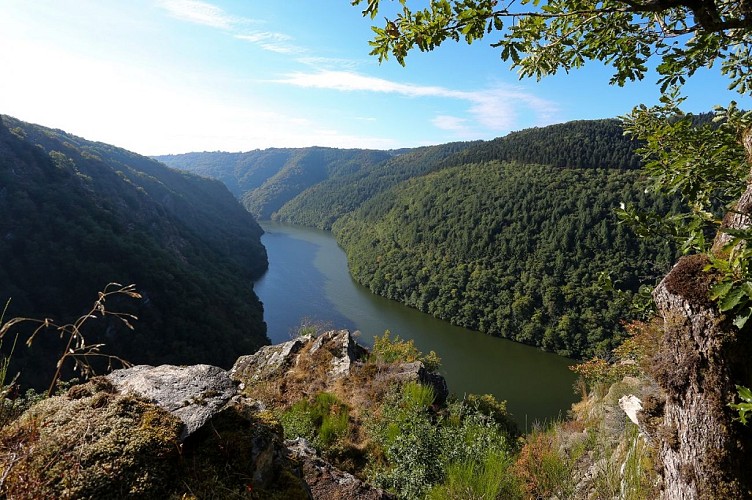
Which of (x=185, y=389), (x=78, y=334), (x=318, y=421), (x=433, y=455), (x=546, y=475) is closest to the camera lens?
(x=78, y=334)

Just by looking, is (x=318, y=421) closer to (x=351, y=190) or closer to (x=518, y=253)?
(x=518, y=253)

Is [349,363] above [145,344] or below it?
above

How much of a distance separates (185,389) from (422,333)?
153 ft

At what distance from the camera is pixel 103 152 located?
102 m

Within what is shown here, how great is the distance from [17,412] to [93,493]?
0.77 meters

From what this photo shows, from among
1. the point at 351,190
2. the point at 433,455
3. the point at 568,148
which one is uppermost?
the point at 568,148

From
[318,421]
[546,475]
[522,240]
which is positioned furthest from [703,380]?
[522,240]

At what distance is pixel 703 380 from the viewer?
1.92 metres

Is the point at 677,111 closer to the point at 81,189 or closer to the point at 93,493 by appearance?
the point at 93,493

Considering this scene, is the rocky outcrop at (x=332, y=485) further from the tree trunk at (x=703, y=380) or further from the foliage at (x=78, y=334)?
the tree trunk at (x=703, y=380)

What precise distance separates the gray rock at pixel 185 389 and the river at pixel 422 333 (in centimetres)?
1421

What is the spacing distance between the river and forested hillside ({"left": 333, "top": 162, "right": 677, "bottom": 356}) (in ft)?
10.3

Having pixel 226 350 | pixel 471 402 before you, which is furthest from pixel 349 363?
pixel 226 350

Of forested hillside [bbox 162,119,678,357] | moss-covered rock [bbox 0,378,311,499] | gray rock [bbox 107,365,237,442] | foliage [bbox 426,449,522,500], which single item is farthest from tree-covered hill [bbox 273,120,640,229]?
moss-covered rock [bbox 0,378,311,499]
